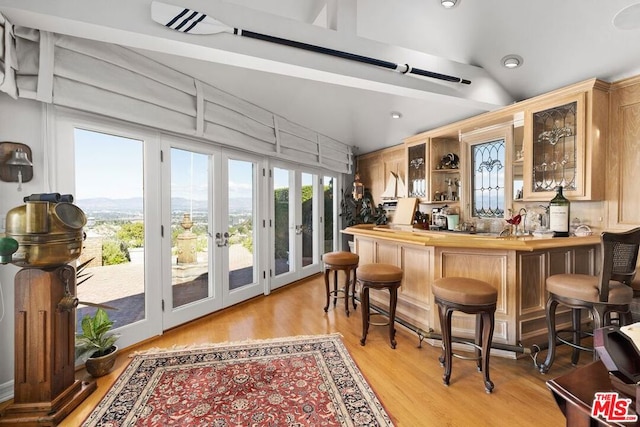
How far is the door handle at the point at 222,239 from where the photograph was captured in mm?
3627

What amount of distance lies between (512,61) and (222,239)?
12.3 ft

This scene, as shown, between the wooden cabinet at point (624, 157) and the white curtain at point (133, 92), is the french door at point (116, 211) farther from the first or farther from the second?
the wooden cabinet at point (624, 157)

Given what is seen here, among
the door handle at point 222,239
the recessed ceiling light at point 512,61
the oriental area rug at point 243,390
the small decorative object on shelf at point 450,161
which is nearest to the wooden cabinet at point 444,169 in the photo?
the small decorative object on shelf at point 450,161

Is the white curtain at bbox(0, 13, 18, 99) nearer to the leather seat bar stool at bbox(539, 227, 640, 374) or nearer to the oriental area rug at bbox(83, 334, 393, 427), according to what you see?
the oriental area rug at bbox(83, 334, 393, 427)

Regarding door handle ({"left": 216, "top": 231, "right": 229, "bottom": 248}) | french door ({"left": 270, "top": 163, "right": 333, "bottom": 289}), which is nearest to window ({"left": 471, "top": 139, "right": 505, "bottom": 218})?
french door ({"left": 270, "top": 163, "right": 333, "bottom": 289})

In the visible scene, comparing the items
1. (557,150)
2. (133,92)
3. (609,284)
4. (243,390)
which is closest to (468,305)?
(609,284)

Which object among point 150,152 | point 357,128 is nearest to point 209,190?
point 150,152

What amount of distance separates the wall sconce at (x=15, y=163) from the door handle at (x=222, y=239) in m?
1.83

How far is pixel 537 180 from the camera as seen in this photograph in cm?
322

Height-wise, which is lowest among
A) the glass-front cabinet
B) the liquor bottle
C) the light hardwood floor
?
the light hardwood floor

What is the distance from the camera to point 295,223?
499 cm

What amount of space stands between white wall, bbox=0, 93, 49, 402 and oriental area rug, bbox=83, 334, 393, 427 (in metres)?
0.73

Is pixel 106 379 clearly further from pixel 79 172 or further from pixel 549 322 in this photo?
pixel 549 322

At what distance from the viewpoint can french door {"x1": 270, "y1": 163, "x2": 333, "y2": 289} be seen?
15.2 feet
